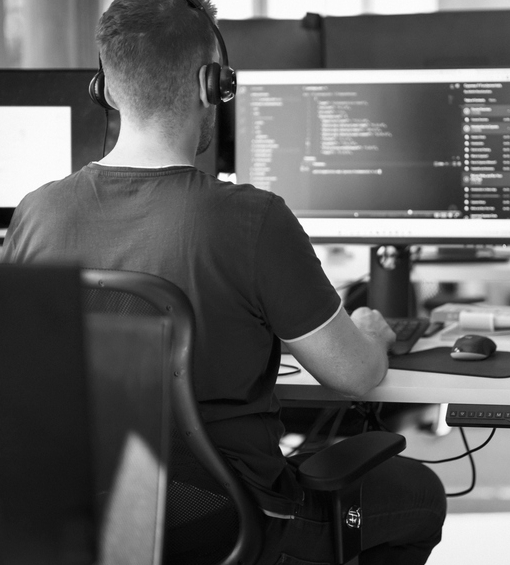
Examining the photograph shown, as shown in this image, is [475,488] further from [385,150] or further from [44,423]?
[44,423]

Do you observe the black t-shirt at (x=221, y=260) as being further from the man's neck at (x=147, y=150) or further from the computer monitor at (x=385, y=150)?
the computer monitor at (x=385, y=150)

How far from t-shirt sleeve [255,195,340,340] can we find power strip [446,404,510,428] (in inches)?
12.6

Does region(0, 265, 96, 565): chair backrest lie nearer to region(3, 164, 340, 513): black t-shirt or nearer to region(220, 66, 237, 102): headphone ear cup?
region(3, 164, 340, 513): black t-shirt

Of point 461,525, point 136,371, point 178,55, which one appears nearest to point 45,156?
point 178,55

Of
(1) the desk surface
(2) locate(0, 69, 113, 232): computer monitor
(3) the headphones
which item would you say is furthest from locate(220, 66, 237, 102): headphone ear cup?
(2) locate(0, 69, 113, 232): computer monitor

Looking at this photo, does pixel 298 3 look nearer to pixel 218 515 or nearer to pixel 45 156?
pixel 45 156

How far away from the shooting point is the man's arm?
1028mm

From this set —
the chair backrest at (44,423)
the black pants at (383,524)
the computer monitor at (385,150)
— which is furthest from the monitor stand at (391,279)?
the chair backrest at (44,423)

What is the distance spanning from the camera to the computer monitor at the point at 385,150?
5.47 feet

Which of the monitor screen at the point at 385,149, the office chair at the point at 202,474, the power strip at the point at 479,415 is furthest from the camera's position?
the monitor screen at the point at 385,149

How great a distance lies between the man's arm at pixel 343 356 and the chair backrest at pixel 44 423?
0.47 metres

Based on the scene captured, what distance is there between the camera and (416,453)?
2148 mm

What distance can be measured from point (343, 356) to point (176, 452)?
0.27 m

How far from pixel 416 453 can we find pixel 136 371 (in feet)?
5.29
